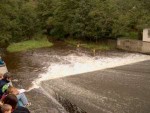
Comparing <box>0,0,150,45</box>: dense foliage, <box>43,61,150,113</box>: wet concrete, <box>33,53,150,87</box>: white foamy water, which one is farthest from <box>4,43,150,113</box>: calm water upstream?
<box>0,0,150,45</box>: dense foliage

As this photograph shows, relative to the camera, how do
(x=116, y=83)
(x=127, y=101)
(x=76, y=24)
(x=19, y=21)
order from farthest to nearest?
(x=19, y=21), (x=76, y=24), (x=116, y=83), (x=127, y=101)

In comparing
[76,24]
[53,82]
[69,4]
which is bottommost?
[53,82]

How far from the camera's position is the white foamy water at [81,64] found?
20312mm

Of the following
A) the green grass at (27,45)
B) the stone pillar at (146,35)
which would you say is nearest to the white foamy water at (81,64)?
the stone pillar at (146,35)

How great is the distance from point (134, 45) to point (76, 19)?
27.9ft

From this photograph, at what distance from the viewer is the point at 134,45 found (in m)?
27.8

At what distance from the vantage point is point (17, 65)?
23.6 m

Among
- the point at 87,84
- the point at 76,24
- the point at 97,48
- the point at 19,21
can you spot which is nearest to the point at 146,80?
the point at 87,84

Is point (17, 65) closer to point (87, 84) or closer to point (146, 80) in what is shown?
point (87, 84)

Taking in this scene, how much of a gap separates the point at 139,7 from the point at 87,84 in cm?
1655

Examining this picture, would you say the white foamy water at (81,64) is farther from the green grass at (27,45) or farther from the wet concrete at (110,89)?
the green grass at (27,45)

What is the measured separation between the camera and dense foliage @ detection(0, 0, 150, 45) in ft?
100

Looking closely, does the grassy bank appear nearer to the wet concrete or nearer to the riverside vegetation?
the riverside vegetation

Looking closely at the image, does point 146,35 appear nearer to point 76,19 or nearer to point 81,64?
point 81,64
